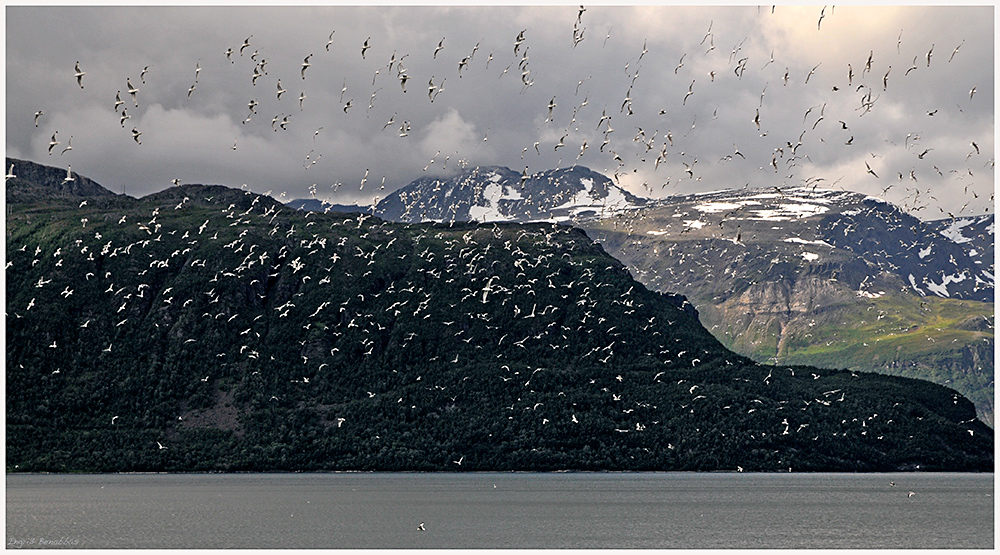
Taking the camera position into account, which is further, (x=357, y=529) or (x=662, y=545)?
(x=357, y=529)

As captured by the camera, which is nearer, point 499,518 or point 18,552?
point 18,552

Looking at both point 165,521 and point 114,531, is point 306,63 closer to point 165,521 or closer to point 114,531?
point 114,531

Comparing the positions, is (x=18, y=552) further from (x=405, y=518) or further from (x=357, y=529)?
(x=405, y=518)

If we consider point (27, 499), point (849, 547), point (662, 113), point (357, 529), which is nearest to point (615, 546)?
point (849, 547)

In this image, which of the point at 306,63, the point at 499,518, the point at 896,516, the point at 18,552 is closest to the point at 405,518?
the point at 499,518

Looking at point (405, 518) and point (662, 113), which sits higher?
point (662, 113)

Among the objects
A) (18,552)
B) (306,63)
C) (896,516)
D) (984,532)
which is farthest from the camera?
(896,516)

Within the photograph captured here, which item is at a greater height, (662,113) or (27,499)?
(662,113)

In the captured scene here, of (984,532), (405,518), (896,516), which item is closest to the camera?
(984,532)

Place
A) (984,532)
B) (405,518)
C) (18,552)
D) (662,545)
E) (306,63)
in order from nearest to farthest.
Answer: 1. (306,63)
2. (18,552)
3. (662,545)
4. (984,532)
5. (405,518)
